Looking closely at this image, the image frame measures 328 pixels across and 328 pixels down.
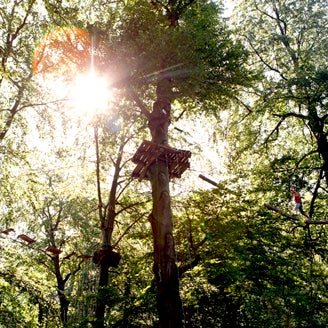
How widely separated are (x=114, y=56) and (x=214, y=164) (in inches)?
248

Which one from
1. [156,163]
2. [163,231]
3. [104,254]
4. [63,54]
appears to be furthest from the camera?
[104,254]

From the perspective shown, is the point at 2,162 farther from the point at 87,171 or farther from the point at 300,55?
the point at 300,55

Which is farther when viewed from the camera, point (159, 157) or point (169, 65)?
point (169, 65)

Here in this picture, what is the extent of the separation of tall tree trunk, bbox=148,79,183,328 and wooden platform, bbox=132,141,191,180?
160mm

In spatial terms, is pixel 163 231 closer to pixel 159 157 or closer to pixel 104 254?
pixel 159 157

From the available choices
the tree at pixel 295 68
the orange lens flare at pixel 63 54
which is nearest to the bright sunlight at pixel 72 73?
the orange lens flare at pixel 63 54

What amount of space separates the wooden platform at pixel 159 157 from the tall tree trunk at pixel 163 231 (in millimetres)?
160

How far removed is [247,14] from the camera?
13508 mm

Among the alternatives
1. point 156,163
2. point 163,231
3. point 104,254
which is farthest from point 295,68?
point 104,254

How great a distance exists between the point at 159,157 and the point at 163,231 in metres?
1.71

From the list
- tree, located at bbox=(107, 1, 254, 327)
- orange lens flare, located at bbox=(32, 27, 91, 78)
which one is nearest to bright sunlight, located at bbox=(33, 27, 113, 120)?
orange lens flare, located at bbox=(32, 27, 91, 78)

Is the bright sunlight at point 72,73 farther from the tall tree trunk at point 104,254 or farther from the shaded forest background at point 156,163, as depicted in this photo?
the tall tree trunk at point 104,254

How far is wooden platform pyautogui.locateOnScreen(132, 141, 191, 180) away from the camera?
6.58m

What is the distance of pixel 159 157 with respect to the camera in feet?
22.3
